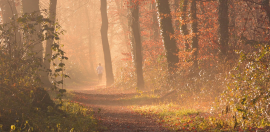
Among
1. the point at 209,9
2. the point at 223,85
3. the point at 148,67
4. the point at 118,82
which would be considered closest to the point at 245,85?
the point at 223,85

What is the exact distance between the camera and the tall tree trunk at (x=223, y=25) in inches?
515

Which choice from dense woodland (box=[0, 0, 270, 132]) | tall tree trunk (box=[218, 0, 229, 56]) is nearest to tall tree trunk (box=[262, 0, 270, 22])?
dense woodland (box=[0, 0, 270, 132])

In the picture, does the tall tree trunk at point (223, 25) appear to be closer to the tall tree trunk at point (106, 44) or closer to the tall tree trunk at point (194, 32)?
the tall tree trunk at point (194, 32)

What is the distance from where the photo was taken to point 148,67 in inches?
860

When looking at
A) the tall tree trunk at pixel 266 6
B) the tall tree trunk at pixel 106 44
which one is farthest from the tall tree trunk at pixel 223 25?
the tall tree trunk at pixel 106 44

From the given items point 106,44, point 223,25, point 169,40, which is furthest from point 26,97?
point 106,44

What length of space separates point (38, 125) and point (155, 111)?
609 centimetres

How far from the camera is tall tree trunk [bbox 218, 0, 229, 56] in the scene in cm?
1309

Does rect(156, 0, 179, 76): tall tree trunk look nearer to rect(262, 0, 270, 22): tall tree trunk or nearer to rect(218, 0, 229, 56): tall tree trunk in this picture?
rect(218, 0, 229, 56): tall tree trunk

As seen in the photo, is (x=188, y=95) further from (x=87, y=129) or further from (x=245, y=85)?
(x=87, y=129)

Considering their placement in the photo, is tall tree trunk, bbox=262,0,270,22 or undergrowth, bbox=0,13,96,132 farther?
tall tree trunk, bbox=262,0,270,22

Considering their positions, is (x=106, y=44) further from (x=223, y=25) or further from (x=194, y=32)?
(x=223, y=25)

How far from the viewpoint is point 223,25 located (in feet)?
43.4

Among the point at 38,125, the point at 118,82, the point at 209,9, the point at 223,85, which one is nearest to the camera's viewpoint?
the point at 38,125
